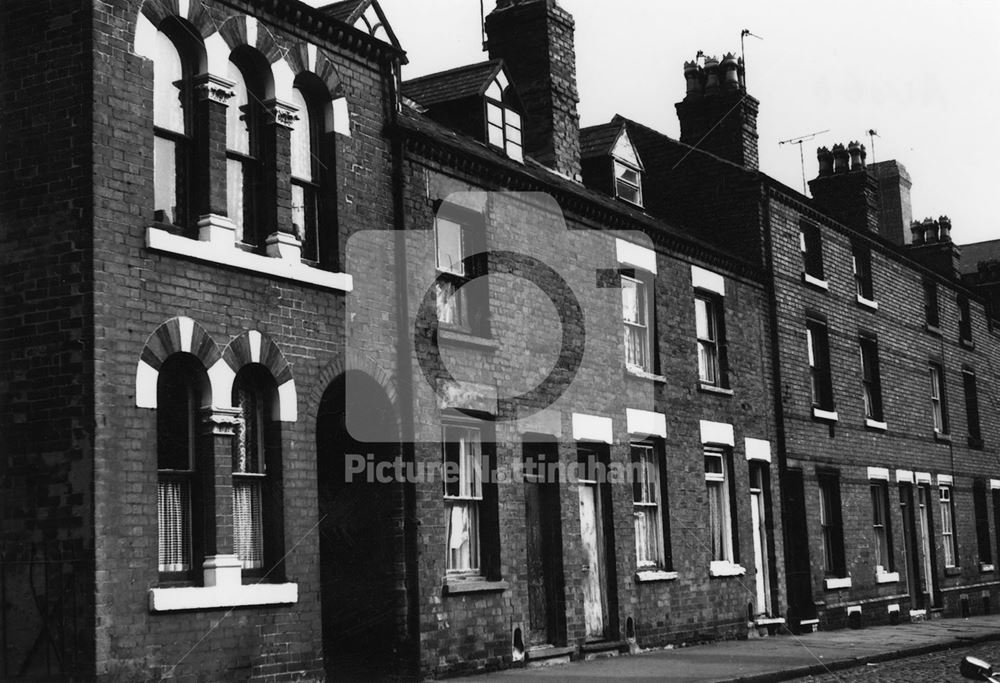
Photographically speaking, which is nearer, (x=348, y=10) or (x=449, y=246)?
(x=348, y=10)

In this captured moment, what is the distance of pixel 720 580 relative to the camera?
20.7 metres

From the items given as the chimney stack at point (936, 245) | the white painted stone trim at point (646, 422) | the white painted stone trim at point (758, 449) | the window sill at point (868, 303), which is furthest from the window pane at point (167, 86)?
the chimney stack at point (936, 245)

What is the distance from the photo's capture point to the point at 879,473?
26375mm

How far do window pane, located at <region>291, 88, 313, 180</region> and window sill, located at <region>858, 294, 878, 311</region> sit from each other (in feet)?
52.5

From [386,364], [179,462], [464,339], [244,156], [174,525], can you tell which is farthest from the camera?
[464,339]

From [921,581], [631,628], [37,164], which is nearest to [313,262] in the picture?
[37,164]

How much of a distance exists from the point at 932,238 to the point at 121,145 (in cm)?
2823

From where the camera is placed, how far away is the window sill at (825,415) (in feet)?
79.6

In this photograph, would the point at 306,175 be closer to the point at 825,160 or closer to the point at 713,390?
the point at 713,390

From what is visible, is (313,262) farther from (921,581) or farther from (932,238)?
(932,238)

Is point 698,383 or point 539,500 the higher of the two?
point 698,383

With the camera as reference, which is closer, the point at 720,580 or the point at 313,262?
the point at 313,262

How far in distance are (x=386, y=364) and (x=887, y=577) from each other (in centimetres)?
1540

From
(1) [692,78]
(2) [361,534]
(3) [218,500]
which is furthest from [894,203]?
(3) [218,500]
